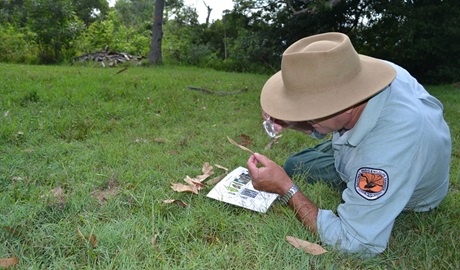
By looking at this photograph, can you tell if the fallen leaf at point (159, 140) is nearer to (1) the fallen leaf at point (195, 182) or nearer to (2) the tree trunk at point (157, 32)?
(1) the fallen leaf at point (195, 182)

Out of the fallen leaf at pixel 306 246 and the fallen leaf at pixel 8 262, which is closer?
the fallen leaf at pixel 8 262

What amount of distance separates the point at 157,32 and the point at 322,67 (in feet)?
32.1

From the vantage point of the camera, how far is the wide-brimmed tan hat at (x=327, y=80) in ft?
4.47

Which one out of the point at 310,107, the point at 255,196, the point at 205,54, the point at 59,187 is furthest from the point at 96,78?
the point at 205,54

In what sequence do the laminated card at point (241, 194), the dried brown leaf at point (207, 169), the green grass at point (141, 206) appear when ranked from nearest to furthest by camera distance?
the green grass at point (141, 206) < the laminated card at point (241, 194) < the dried brown leaf at point (207, 169)

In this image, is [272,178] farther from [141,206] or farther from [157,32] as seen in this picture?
[157,32]

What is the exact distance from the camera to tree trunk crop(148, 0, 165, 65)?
1020 cm

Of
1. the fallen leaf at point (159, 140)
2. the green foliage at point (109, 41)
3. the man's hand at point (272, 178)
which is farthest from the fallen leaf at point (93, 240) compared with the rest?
the green foliage at point (109, 41)

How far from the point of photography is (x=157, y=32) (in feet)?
34.2

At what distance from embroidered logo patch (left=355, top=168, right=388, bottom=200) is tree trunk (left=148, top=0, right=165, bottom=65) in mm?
9813

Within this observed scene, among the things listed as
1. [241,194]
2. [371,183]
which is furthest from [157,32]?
[371,183]

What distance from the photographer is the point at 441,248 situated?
1.70 metres

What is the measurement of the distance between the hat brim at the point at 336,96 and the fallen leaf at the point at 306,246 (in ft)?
2.02

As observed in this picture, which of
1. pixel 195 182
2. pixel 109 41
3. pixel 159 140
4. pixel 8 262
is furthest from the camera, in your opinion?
pixel 109 41
